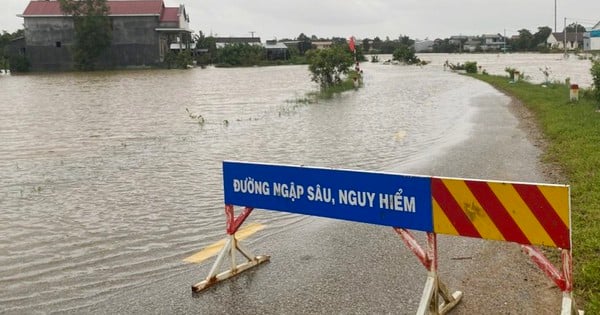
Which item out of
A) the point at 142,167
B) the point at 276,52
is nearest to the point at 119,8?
the point at 276,52

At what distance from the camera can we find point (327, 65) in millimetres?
33031

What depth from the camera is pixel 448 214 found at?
13.4 feet

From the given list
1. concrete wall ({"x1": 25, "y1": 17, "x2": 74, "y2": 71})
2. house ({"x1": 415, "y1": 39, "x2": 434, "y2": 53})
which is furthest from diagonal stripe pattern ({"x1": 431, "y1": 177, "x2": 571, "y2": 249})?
house ({"x1": 415, "y1": 39, "x2": 434, "y2": 53})

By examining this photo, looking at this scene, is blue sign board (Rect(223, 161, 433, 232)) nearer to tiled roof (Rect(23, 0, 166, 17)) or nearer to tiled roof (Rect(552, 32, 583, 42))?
tiled roof (Rect(23, 0, 166, 17))

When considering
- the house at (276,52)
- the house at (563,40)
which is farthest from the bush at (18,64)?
the house at (563,40)

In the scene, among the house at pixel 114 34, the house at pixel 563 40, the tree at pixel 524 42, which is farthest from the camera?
the tree at pixel 524 42

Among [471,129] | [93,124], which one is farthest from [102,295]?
[93,124]

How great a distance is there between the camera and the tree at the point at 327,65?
3284cm

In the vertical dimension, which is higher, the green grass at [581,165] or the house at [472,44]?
the house at [472,44]

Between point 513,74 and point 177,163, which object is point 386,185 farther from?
point 513,74

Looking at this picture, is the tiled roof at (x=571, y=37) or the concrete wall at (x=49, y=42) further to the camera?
the tiled roof at (x=571, y=37)

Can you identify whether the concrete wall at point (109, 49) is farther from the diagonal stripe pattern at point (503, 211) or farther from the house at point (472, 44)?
the house at point (472, 44)

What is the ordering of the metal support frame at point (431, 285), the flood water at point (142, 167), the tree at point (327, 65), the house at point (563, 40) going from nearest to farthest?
the metal support frame at point (431, 285)
the flood water at point (142, 167)
the tree at point (327, 65)
the house at point (563, 40)

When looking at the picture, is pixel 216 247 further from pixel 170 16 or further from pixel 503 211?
pixel 170 16
